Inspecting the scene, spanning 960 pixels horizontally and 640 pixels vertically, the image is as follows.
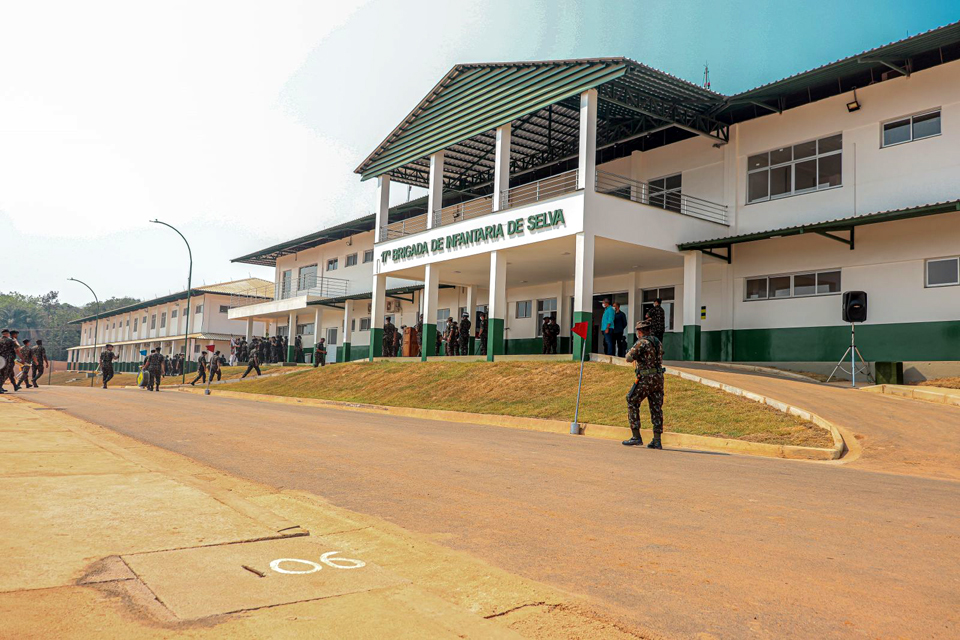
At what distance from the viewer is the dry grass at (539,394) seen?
12.2m

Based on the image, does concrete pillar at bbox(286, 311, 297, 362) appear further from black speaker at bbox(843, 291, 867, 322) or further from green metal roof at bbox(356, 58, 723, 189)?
black speaker at bbox(843, 291, 867, 322)

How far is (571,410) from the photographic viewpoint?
15.3 metres

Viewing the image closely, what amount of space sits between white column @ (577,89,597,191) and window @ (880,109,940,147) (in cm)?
799

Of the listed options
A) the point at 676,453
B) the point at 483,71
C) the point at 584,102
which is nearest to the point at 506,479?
the point at 676,453

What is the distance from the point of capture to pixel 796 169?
22.1m

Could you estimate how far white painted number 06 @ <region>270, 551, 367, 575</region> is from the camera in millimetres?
3803

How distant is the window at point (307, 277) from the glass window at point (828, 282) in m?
32.7

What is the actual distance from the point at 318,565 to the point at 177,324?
6625cm

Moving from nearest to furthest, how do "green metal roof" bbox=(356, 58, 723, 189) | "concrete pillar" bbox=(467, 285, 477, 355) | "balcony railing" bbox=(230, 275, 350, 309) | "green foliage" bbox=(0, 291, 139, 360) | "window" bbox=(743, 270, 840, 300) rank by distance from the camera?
1. "window" bbox=(743, 270, 840, 300)
2. "green metal roof" bbox=(356, 58, 723, 189)
3. "concrete pillar" bbox=(467, 285, 477, 355)
4. "balcony railing" bbox=(230, 275, 350, 309)
5. "green foliage" bbox=(0, 291, 139, 360)

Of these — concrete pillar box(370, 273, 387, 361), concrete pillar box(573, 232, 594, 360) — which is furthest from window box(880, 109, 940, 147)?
concrete pillar box(370, 273, 387, 361)

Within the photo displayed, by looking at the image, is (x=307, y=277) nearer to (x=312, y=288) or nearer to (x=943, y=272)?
(x=312, y=288)

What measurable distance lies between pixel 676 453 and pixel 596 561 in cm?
636

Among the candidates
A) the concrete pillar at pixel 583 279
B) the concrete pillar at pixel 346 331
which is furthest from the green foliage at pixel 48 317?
the concrete pillar at pixel 583 279

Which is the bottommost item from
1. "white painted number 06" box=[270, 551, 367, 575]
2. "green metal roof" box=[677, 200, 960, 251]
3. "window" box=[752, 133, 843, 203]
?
"white painted number 06" box=[270, 551, 367, 575]
